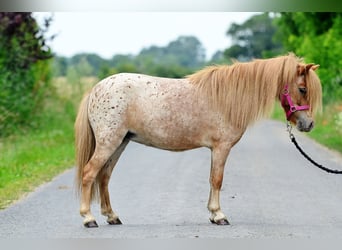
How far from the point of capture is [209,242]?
632 centimetres

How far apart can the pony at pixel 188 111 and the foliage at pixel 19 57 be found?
7.83m

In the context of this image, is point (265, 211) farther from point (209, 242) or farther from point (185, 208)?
point (209, 242)

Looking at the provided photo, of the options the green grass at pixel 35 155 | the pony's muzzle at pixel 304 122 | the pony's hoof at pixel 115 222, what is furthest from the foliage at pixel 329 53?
the pony's hoof at pixel 115 222

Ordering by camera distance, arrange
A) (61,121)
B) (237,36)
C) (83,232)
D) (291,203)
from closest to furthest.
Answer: (83,232) → (291,203) → (61,121) → (237,36)

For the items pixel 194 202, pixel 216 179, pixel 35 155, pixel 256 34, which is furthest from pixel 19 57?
pixel 256 34

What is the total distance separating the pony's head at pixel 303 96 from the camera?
7172 mm

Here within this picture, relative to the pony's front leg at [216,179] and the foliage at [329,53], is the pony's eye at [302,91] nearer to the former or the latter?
the pony's front leg at [216,179]

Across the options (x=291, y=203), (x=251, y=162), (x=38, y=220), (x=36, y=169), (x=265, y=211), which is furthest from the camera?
(x=251, y=162)

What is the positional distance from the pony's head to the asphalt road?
0.94 m

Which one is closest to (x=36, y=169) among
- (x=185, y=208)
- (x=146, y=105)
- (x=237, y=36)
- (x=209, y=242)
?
(x=185, y=208)

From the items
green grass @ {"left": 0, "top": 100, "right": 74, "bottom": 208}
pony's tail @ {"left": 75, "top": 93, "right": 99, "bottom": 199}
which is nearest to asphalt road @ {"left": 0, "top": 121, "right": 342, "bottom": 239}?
green grass @ {"left": 0, "top": 100, "right": 74, "bottom": 208}

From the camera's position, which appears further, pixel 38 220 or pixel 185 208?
pixel 185 208

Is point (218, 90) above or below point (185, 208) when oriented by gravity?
above

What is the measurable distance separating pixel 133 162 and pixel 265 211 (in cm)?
485
